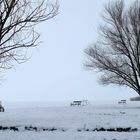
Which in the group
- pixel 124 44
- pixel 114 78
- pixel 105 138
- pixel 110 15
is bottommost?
pixel 105 138

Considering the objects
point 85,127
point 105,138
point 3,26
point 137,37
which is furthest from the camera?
point 137,37

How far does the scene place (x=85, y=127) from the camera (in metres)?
17.4

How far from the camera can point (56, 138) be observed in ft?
44.1

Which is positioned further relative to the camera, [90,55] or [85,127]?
[90,55]

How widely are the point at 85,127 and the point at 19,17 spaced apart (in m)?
7.17

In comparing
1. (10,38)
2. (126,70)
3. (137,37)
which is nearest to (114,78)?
(126,70)

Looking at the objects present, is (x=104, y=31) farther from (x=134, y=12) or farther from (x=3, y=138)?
(x=3, y=138)

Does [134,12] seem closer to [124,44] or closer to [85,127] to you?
[124,44]

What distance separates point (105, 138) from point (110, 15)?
31709 millimetres

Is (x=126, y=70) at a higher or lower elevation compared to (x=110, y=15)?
lower

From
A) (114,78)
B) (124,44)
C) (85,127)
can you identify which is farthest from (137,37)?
(85,127)

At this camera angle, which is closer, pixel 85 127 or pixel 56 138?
pixel 56 138

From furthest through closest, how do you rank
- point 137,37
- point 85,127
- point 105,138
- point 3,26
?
point 137,37
point 3,26
point 85,127
point 105,138

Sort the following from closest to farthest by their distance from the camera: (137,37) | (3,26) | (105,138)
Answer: (105,138) → (3,26) → (137,37)
